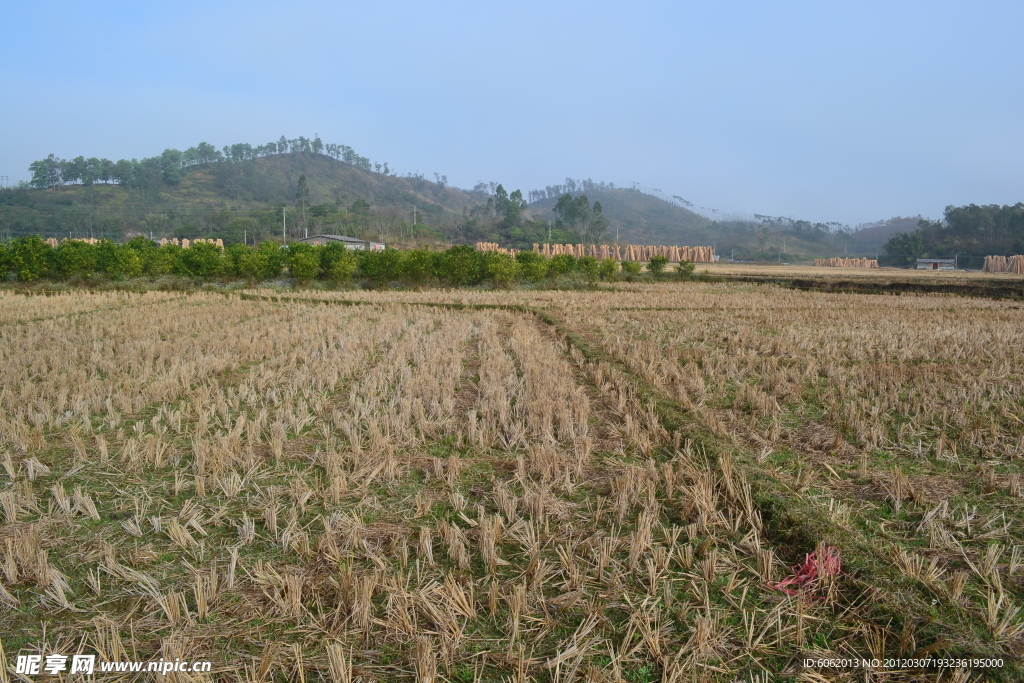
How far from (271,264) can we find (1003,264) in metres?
54.2

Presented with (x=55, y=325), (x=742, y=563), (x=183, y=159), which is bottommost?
(x=742, y=563)

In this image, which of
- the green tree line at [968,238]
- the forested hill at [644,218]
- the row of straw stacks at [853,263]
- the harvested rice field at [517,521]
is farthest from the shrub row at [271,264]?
the forested hill at [644,218]

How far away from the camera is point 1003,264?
45781 millimetres

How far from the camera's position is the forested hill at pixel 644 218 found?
392 ft

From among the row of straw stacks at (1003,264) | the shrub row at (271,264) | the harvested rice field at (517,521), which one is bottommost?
the harvested rice field at (517,521)

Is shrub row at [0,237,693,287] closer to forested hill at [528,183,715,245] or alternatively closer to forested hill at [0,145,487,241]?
forested hill at [0,145,487,241]

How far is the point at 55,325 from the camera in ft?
36.3

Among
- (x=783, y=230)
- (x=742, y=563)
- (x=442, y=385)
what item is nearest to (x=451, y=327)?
(x=442, y=385)

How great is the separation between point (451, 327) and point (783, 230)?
377 ft

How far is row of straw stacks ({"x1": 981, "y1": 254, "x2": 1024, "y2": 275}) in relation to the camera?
4351 cm

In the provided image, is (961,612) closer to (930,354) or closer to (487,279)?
(930,354)

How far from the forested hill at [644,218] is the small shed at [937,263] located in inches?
2093

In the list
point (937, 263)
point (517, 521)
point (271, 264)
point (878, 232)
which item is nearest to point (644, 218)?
point (878, 232)

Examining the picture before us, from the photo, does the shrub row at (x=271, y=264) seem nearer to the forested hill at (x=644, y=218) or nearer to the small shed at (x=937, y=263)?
the small shed at (x=937, y=263)
